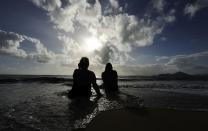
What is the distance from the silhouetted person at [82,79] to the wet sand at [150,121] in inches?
99.4

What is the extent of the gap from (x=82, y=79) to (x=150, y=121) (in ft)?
12.1

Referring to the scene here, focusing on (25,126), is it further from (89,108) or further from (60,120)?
(89,108)

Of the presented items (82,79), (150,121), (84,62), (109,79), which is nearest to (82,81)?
(82,79)

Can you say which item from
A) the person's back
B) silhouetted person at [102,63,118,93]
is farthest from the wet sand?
silhouetted person at [102,63,118,93]

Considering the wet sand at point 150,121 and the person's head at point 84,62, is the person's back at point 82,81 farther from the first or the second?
the wet sand at point 150,121

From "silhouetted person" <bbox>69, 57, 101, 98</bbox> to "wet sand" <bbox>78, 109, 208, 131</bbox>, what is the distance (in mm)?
2524

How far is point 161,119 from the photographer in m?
4.84

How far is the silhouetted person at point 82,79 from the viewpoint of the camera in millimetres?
7785

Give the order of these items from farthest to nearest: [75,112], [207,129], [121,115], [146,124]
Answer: [75,112] < [121,115] < [146,124] < [207,129]

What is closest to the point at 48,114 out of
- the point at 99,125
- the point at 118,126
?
the point at 99,125

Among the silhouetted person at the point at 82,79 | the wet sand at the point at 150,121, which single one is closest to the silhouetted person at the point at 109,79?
the silhouetted person at the point at 82,79

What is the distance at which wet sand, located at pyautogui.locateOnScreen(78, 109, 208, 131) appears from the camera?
416 centimetres

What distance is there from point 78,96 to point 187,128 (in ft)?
15.4

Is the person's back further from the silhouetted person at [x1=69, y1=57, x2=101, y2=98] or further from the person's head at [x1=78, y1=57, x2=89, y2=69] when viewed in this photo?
the person's head at [x1=78, y1=57, x2=89, y2=69]
